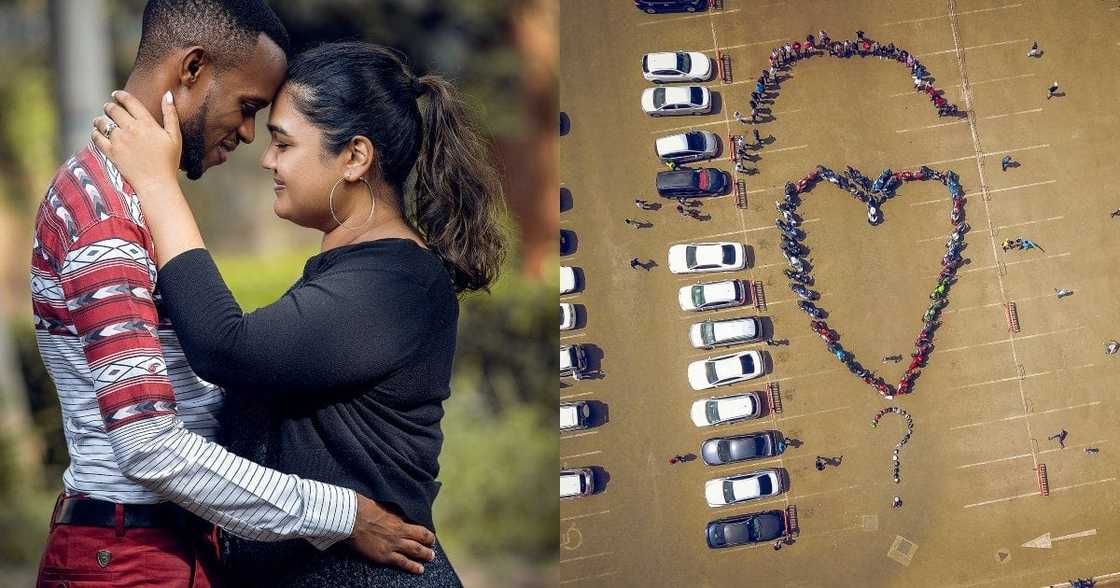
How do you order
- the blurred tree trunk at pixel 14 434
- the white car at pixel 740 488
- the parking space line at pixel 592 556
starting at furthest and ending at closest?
the white car at pixel 740 488 → the parking space line at pixel 592 556 → the blurred tree trunk at pixel 14 434

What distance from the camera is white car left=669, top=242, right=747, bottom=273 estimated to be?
6.56 meters

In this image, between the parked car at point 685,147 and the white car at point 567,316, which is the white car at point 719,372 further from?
the parked car at point 685,147

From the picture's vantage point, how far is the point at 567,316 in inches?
257

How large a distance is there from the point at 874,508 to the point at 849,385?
2.24 ft

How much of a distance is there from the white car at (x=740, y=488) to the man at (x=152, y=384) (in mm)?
4355

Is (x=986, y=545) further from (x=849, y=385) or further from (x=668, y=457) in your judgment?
(x=668, y=457)

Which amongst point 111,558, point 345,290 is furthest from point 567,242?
point 111,558

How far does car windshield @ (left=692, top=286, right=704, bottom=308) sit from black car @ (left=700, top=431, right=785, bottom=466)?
0.76 metres

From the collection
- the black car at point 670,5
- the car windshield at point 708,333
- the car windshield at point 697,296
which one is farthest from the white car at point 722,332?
the black car at point 670,5

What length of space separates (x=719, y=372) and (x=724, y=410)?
21 centimetres

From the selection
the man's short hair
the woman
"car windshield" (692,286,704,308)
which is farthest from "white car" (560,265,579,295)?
the man's short hair

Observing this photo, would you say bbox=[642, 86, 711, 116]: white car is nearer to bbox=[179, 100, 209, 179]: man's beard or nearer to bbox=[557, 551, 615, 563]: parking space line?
bbox=[557, 551, 615, 563]: parking space line

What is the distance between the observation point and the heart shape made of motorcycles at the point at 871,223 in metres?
6.56

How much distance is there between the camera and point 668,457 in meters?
6.44
